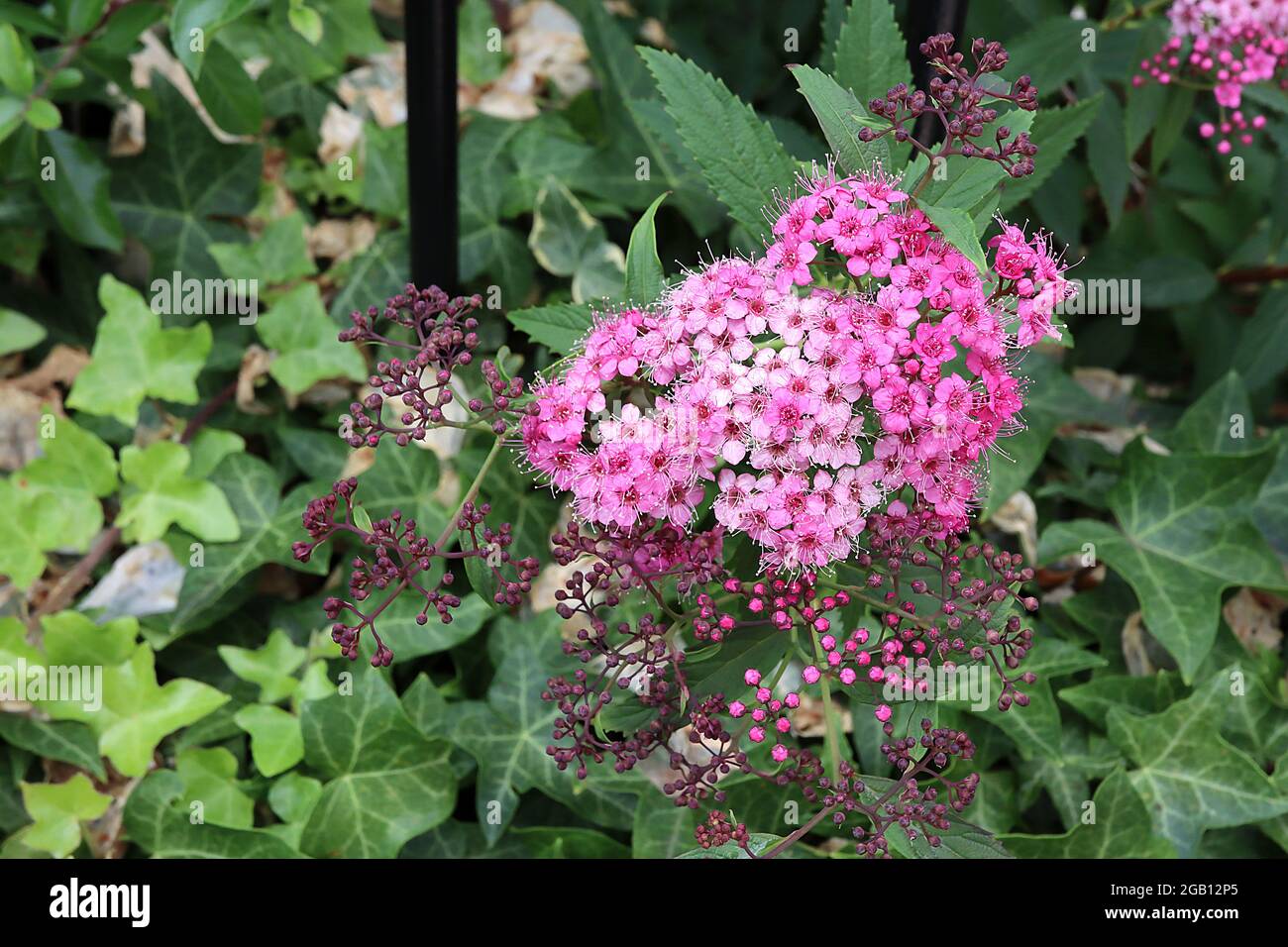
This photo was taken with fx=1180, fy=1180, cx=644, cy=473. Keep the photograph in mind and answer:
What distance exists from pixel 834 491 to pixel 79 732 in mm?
1123

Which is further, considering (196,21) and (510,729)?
(510,729)

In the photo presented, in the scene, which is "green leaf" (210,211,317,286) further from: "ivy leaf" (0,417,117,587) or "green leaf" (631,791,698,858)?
"green leaf" (631,791,698,858)

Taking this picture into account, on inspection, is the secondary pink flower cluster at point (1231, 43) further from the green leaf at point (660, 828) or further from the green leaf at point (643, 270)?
the green leaf at point (660, 828)

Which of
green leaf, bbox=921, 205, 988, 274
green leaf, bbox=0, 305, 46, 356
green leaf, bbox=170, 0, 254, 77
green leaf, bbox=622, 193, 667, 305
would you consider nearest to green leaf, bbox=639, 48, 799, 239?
green leaf, bbox=622, 193, 667, 305

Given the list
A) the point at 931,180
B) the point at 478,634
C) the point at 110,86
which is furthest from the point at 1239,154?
the point at 110,86

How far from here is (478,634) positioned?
5.41 ft

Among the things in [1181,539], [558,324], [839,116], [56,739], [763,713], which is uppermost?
[839,116]

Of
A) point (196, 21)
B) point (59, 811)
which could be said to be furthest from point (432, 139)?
point (59, 811)

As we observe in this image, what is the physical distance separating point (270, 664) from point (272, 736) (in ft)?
0.39

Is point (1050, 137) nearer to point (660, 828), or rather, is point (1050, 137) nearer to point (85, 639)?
point (660, 828)

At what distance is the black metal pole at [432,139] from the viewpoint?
1389 mm

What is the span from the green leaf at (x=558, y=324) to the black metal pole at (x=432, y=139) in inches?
16.7

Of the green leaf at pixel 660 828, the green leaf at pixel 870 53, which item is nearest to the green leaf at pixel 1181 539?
the green leaf at pixel 660 828

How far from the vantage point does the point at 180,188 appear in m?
1.90
